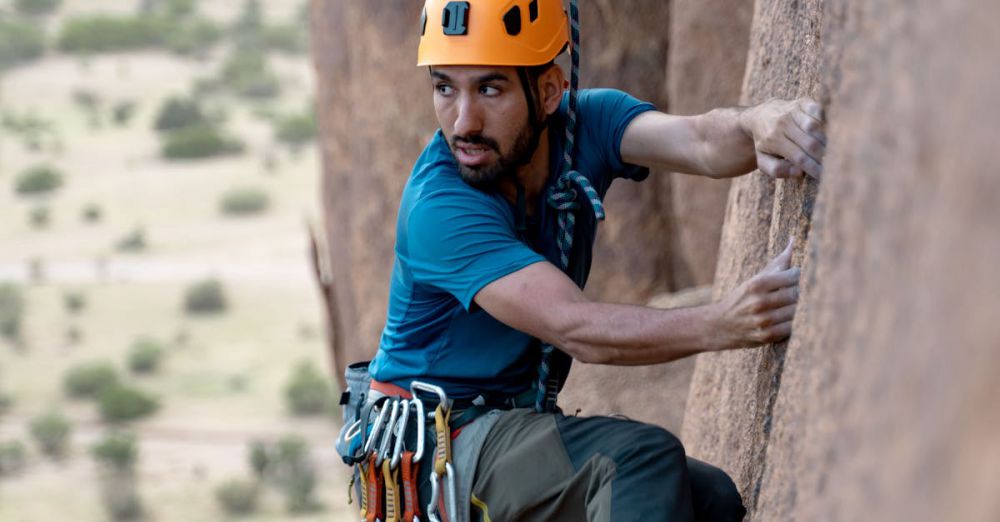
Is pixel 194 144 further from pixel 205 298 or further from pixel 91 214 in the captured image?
pixel 205 298

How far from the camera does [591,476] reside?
3533 millimetres

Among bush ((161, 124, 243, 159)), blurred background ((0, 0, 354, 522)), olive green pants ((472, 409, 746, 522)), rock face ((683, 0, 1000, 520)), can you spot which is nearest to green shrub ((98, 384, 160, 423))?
blurred background ((0, 0, 354, 522))

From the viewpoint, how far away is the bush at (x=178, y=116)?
38250mm

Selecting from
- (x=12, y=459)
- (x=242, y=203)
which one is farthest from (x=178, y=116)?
(x=12, y=459)

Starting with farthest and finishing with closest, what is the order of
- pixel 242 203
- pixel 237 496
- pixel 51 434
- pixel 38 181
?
pixel 38 181 → pixel 242 203 → pixel 51 434 → pixel 237 496

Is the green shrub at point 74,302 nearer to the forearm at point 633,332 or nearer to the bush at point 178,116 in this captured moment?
the bush at point 178,116

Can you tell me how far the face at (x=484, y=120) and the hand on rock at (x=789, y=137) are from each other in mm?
693

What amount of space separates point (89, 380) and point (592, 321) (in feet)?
69.6

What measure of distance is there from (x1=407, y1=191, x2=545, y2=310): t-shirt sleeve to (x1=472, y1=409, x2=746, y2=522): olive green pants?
0.43 m

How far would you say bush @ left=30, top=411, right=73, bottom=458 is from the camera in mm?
20203

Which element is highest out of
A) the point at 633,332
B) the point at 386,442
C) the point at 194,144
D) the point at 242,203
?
the point at 633,332

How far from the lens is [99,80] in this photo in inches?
1647

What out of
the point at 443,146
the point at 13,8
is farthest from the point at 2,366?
the point at 13,8

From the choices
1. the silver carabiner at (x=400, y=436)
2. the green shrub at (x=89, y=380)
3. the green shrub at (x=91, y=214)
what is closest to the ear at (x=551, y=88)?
the silver carabiner at (x=400, y=436)
